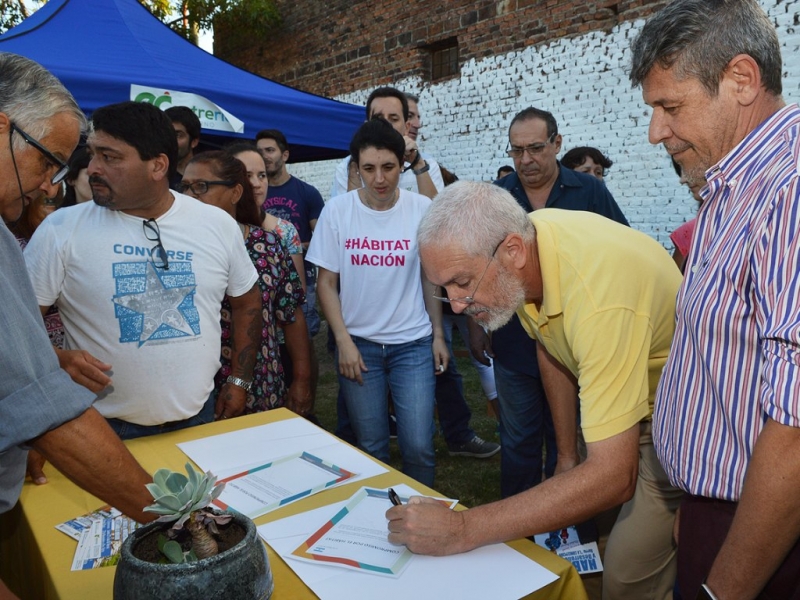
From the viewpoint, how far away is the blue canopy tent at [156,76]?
416 cm

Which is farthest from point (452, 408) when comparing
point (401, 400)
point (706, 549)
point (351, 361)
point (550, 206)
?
point (706, 549)

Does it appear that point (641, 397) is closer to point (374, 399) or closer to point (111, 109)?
point (374, 399)

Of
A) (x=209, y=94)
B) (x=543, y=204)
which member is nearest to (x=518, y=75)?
(x=209, y=94)

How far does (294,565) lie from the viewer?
1.24 meters

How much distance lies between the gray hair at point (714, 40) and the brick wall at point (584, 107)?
4.50m

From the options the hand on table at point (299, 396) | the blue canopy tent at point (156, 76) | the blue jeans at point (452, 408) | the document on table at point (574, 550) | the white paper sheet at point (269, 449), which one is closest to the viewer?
the white paper sheet at point (269, 449)

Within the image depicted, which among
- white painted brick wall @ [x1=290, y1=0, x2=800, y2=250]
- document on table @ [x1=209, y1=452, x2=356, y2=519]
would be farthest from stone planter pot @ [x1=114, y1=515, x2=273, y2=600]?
white painted brick wall @ [x1=290, y1=0, x2=800, y2=250]

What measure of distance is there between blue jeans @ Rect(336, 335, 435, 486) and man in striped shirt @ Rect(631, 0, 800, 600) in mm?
1590

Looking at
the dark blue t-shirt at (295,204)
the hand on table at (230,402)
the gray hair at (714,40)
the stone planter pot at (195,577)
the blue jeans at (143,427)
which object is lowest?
the hand on table at (230,402)

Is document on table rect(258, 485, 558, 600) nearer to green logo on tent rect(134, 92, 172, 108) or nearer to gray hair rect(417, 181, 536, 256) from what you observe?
gray hair rect(417, 181, 536, 256)

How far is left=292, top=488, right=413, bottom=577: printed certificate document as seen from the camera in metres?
1.24

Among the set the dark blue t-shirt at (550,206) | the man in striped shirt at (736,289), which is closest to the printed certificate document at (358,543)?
the man in striped shirt at (736,289)

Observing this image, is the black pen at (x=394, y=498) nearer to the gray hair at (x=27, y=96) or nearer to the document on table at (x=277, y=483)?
the document on table at (x=277, y=483)

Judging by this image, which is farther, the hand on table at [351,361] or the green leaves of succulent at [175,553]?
the hand on table at [351,361]
